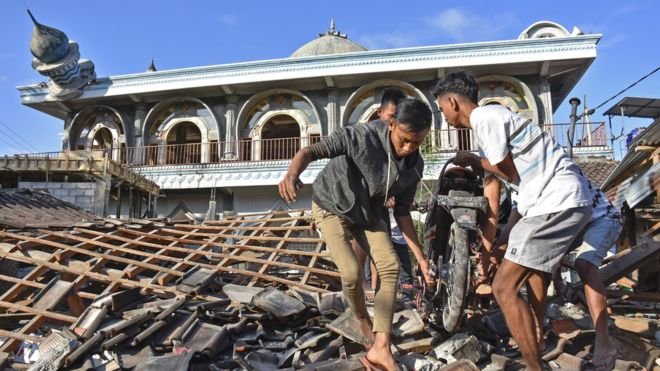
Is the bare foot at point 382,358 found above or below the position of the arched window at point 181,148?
below

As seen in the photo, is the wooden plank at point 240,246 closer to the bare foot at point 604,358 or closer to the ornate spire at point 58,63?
the bare foot at point 604,358

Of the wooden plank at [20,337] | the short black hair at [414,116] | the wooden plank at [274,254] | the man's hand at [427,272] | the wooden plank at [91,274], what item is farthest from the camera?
the wooden plank at [274,254]

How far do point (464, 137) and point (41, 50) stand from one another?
14660 millimetres

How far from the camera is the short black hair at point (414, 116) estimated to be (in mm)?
2541

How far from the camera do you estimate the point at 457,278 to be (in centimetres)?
250

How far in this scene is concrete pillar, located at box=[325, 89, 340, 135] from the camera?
15.5m

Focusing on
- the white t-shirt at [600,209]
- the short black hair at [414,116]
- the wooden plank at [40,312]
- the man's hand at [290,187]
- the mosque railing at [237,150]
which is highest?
the mosque railing at [237,150]

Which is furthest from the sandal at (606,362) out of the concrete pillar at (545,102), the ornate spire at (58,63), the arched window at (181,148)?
the ornate spire at (58,63)

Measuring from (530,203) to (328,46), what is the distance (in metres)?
18.1

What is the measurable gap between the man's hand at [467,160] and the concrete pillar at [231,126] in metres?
13.8

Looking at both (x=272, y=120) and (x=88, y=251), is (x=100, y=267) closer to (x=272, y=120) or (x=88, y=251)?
(x=88, y=251)

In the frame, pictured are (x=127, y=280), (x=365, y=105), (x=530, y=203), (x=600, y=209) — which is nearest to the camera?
(x=530, y=203)

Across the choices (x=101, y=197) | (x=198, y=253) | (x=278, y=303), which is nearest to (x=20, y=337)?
(x=278, y=303)

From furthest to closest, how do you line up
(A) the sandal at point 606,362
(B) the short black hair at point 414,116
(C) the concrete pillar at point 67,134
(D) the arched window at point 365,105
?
1. (C) the concrete pillar at point 67,134
2. (D) the arched window at point 365,105
3. (B) the short black hair at point 414,116
4. (A) the sandal at point 606,362
